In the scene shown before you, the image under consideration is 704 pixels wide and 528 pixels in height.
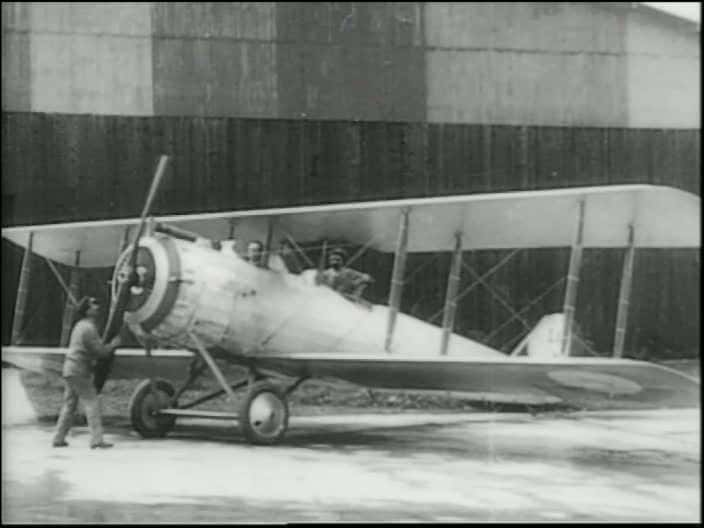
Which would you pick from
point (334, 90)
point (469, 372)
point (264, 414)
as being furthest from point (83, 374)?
point (469, 372)

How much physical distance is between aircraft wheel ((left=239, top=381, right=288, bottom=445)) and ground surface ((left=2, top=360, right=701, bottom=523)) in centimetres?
14

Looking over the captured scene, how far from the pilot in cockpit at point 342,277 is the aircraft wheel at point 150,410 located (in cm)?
168

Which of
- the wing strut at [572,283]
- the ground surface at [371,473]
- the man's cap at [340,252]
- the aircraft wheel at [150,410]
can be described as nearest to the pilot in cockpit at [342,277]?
the man's cap at [340,252]

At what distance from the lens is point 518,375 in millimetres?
8688

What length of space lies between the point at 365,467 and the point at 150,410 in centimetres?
215

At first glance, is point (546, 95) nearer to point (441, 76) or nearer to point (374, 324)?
point (441, 76)

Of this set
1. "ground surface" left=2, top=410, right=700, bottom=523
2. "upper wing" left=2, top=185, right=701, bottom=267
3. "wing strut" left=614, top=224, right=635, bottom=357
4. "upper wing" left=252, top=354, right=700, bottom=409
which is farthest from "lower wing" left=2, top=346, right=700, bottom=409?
"upper wing" left=2, top=185, right=701, bottom=267

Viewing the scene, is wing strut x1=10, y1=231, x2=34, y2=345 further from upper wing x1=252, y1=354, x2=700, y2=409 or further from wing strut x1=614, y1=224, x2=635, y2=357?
wing strut x1=614, y1=224, x2=635, y2=357

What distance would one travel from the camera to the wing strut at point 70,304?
9102mm

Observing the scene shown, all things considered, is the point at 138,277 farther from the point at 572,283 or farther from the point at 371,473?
the point at 572,283

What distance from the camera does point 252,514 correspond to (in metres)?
6.41

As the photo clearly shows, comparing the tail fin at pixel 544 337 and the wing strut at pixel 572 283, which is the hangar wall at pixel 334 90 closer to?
the wing strut at pixel 572 283

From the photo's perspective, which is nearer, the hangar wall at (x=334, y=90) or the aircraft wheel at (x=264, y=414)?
the hangar wall at (x=334, y=90)

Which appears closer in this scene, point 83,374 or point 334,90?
point 334,90
